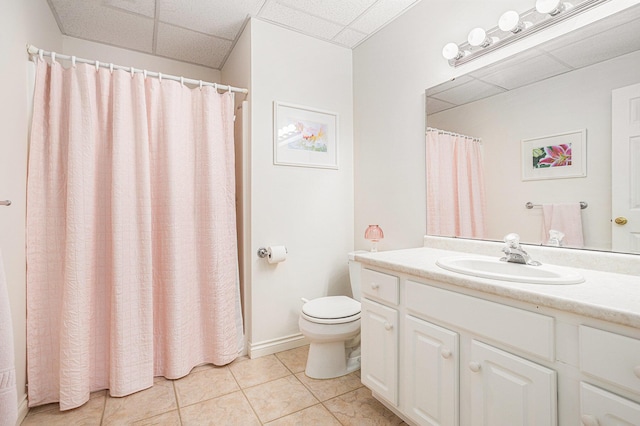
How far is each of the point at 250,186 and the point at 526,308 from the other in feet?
5.81

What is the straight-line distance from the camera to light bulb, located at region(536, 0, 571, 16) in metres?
1.32

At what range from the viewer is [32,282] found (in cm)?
163

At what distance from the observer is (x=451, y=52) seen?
175 cm

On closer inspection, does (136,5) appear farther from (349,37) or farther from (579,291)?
(579,291)

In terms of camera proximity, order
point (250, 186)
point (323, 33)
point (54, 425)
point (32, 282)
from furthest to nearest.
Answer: point (323, 33), point (250, 186), point (32, 282), point (54, 425)

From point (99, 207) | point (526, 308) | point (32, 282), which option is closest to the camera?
point (526, 308)

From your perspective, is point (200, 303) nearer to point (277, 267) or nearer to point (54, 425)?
point (277, 267)

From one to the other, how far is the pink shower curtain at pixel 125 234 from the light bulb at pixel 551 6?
1.84 metres

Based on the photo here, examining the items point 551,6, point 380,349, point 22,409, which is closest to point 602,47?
point 551,6

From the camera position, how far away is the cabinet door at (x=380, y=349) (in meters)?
1.43

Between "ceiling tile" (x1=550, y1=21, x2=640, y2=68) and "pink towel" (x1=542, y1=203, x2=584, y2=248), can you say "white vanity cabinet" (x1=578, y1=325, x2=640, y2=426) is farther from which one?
"ceiling tile" (x1=550, y1=21, x2=640, y2=68)

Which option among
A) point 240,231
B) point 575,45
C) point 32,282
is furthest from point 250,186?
point 575,45

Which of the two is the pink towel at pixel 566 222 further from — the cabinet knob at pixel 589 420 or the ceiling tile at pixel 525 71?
the cabinet knob at pixel 589 420

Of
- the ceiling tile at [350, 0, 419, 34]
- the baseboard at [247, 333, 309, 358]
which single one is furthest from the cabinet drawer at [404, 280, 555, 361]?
the ceiling tile at [350, 0, 419, 34]
